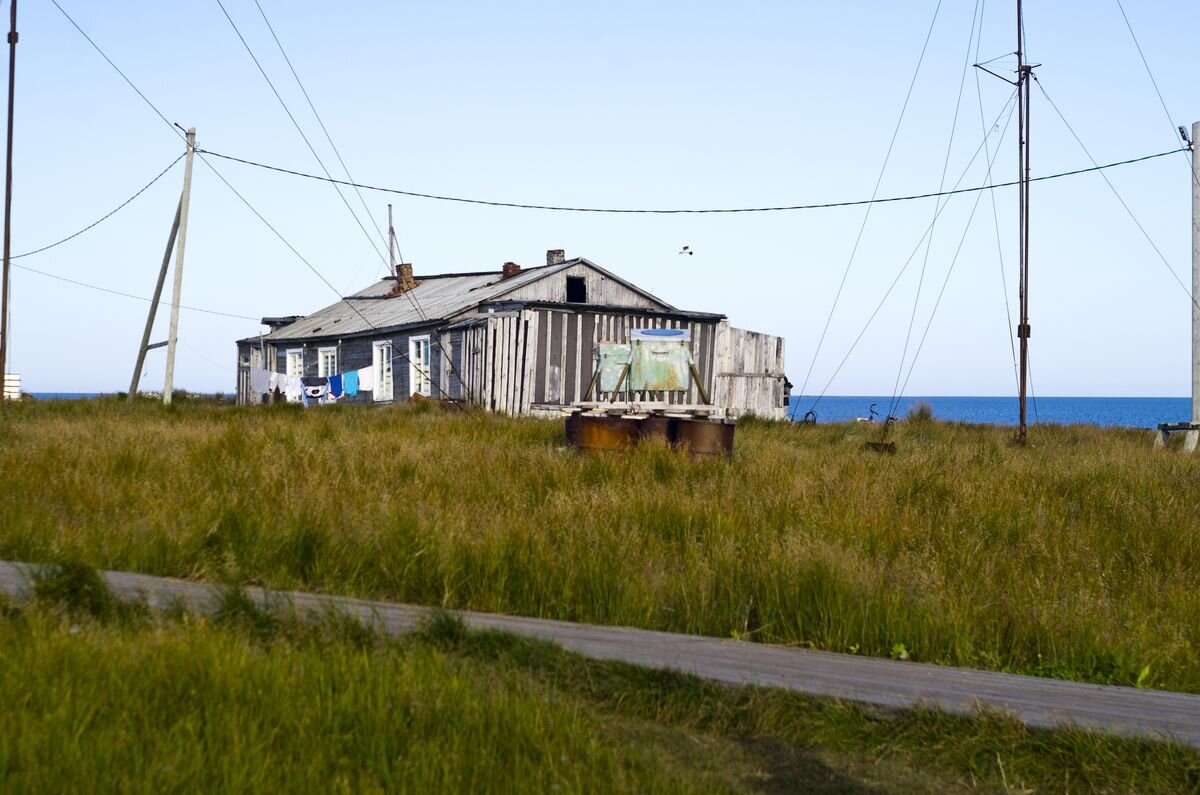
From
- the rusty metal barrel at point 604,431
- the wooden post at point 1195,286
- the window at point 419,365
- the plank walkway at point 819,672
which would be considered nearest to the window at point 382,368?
the window at point 419,365

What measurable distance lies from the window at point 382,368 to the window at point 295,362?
17.1 ft

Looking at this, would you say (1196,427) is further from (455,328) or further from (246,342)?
(246,342)

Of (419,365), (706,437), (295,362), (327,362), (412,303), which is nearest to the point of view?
(706,437)

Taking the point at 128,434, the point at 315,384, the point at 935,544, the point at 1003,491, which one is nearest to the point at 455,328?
the point at 315,384

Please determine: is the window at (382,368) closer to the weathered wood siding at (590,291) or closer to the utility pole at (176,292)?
the weathered wood siding at (590,291)

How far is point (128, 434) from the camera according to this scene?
12.6m

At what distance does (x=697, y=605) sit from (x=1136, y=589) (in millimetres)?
2980

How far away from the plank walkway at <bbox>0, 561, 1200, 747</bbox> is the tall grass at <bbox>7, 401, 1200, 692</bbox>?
43cm

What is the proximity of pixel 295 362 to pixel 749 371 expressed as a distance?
1502cm

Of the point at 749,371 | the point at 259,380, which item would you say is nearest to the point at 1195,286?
the point at 749,371

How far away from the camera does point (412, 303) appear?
105 feet

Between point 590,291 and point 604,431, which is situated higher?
point 590,291

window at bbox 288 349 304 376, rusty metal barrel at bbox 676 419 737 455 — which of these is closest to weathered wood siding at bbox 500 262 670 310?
window at bbox 288 349 304 376

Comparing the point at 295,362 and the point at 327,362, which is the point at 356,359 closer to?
the point at 327,362
